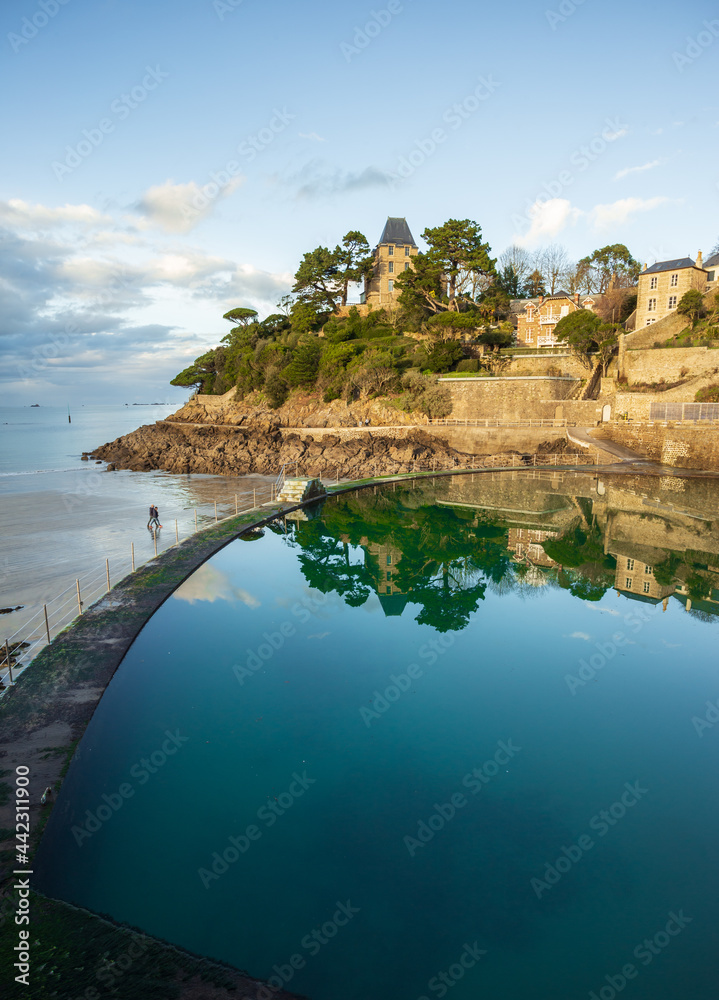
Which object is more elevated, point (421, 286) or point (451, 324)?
point (421, 286)

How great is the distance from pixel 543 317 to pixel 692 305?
11821 millimetres

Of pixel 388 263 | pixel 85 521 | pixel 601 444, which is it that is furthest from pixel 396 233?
pixel 85 521

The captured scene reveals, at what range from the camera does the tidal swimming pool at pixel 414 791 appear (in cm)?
404

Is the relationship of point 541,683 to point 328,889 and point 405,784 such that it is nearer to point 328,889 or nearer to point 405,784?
point 405,784

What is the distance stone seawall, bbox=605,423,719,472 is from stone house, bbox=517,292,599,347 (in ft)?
49.5

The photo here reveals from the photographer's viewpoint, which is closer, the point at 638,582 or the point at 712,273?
the point at 638,582

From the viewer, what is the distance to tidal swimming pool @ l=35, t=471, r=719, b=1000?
4043 mm

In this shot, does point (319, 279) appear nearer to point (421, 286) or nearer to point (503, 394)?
point (421, 286)

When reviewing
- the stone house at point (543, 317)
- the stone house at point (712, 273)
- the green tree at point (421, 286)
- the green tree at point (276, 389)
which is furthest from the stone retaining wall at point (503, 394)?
the green tree at point (276, 389)

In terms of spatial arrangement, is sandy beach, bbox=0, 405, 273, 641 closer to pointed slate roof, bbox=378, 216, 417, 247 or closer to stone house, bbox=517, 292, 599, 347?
stone house, bbox=517, 292, 599, 347

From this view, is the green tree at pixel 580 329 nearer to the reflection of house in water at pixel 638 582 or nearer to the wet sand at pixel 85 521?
the wet sand at pixel 85 521

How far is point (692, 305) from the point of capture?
31062 mm

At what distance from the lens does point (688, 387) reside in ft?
89.1

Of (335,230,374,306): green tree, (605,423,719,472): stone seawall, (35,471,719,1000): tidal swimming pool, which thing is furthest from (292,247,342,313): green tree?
(35,471,719,1000): tidal swimming pool
